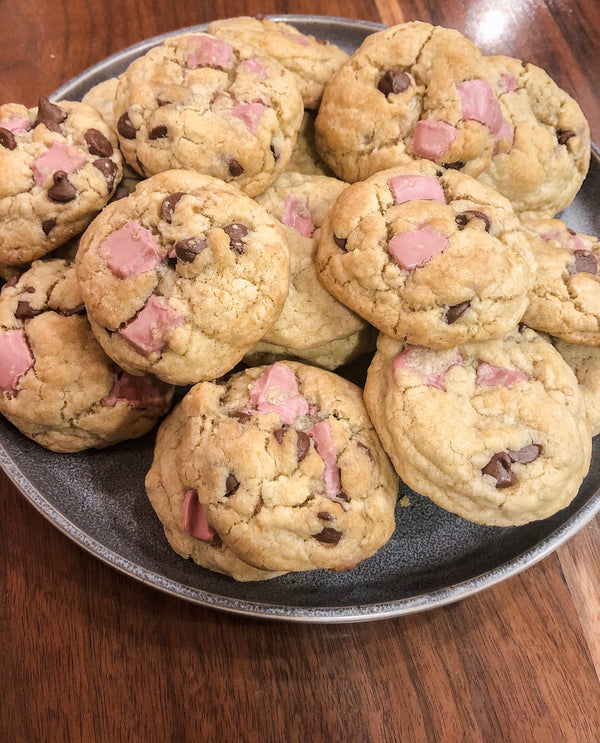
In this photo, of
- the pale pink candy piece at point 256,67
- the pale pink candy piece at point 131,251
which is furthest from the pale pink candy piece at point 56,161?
the pale pink candy piece at point 256,67

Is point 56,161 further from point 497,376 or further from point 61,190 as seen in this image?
point 497,376

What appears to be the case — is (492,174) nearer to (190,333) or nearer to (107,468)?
(190,333)

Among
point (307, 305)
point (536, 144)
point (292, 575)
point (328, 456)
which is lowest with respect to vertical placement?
point (292, 575)

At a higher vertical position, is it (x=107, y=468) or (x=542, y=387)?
(x=542, y=387)

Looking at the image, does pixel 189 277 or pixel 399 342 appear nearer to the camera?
pixel 189 277

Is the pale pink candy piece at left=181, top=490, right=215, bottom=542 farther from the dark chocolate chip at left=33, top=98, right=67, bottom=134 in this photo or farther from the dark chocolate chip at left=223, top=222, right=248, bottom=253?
the dark chocolate chip at left=33, top=98, right=67, bottom=134

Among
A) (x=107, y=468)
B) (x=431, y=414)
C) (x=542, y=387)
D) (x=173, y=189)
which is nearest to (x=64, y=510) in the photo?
(x=107, y=468)

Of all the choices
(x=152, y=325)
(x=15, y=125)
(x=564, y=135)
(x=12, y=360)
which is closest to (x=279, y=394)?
(x=152, y=325)

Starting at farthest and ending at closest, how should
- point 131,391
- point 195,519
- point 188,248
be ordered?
point 131,391 → point 195,519 → point 188,248
